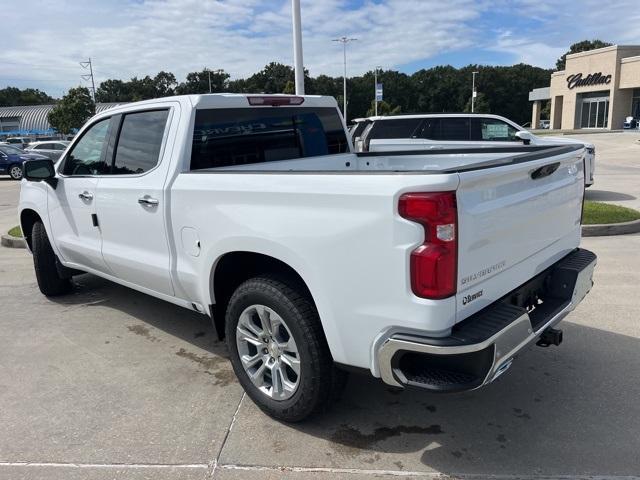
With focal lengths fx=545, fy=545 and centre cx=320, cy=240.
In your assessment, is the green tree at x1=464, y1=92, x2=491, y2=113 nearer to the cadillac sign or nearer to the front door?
the cadillac sign

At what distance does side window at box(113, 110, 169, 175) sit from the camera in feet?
12.9

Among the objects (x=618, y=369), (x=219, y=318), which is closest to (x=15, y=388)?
(x=219, y=318)

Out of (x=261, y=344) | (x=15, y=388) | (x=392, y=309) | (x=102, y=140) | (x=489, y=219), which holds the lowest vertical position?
(x=15, y=388)

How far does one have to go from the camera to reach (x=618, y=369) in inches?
152

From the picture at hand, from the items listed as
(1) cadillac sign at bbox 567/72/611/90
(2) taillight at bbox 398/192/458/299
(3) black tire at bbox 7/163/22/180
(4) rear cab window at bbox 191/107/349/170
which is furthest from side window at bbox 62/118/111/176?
(1) cadillac sign at bbox 567/72/611/90

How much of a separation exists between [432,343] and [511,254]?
0.79m

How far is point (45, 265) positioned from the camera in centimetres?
566

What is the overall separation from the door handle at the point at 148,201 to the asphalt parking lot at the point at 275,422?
1.27 m

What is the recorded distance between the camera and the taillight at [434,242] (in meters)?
2.36

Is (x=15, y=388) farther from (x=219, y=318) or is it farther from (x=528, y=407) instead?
(x=528, y=407)

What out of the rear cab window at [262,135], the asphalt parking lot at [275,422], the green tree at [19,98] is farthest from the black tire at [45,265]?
the green tree at [19,98]

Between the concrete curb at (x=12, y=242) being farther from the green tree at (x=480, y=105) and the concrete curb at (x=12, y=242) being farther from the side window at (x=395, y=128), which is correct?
the green tree at (x=480, y=105)

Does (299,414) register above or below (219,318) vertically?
below

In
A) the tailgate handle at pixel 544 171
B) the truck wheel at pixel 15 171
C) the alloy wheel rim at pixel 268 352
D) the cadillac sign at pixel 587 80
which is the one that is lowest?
the truck wheel at pixel 15 171
